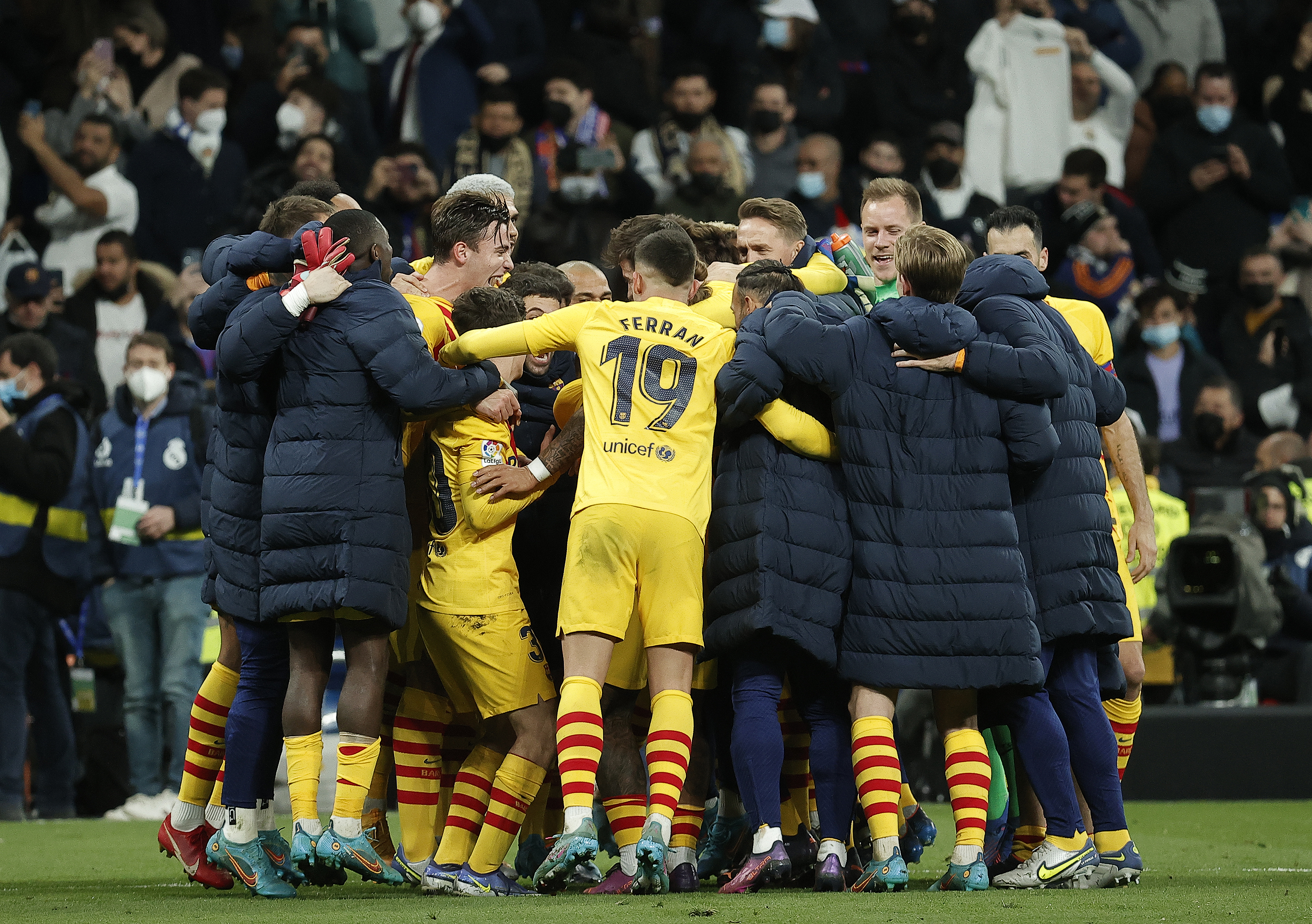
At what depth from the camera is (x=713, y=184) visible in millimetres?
11156

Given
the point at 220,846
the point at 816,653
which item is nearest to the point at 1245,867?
the point at 816,653

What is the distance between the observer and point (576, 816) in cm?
482

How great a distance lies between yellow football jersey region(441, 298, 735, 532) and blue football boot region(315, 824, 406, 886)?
1.13 m

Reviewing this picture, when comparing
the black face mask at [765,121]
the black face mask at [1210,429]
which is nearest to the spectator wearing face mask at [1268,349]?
the black face mask at [1210,429]

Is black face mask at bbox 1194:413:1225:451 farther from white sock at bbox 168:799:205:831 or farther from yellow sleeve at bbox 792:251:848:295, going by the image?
white sock at bbox 168:799:205:831

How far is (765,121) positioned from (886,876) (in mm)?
7770

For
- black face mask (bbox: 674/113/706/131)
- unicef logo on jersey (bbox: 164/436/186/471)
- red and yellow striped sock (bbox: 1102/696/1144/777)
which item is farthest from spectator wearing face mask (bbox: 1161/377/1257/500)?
unicef logo on jersey (bbox: 164/436/186/471)

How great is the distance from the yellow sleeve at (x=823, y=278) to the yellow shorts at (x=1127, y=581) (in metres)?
1.17

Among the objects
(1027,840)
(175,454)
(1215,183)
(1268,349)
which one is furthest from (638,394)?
(1215,183)

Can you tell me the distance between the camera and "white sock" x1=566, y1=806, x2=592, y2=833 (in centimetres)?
479

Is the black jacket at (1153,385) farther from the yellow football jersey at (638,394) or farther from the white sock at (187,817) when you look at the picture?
the white sock at (187,817)

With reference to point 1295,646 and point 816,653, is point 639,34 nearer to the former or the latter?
point 1295,646

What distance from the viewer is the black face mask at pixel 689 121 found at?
11.6 m

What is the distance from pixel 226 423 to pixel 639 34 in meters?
8.42
